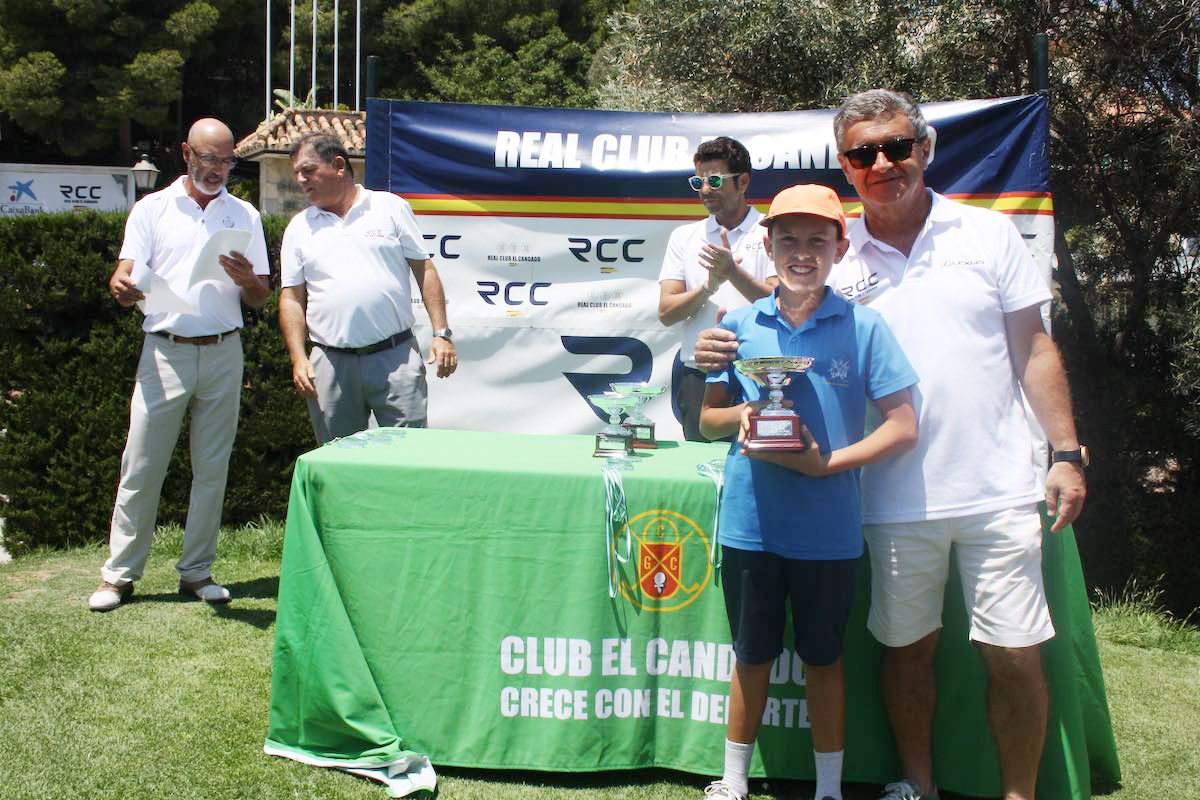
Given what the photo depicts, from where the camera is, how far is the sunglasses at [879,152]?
268 centimetres

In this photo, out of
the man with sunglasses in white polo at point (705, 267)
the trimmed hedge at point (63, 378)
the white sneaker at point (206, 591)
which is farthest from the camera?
the trimmed hedge at point (63, 378)

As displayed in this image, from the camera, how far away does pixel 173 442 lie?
4.60 metres

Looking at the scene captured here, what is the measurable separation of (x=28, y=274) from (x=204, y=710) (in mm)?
3150

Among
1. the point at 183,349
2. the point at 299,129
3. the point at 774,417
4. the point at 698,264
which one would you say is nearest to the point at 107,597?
the point at 183,349

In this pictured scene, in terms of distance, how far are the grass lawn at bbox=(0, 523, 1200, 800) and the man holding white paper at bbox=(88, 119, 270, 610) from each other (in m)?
0.32

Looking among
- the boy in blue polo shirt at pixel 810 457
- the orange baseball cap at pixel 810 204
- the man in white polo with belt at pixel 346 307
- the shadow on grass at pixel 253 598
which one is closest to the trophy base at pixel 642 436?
the boy in blue polo shirt at pixel 810 457

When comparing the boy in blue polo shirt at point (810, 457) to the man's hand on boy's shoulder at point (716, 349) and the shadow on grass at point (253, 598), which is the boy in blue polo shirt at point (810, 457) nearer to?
the man's hand on boy's shoulder at point (716, 349)

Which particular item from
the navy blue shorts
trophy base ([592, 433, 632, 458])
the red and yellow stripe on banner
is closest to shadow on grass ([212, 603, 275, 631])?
trophy base ([592, 433, 632, 458])

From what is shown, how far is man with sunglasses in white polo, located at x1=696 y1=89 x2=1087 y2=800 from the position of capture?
104 inches

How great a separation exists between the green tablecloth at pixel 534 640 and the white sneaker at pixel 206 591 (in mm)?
1653

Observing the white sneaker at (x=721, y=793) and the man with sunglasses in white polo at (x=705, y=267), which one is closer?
the white sneaker at (x=721, y=793)

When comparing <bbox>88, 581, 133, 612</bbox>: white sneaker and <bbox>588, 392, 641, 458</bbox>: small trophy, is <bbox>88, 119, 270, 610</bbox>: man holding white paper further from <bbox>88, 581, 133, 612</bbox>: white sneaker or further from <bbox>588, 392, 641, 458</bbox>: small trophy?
<bbox>588, 392, 641, 458</bbox>: small trophy

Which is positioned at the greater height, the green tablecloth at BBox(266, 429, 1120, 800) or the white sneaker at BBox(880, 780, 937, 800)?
the green tablecloth at BBox(266, 429, 1120, 800)

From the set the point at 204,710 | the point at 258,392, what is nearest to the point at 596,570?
the point at 204,710
